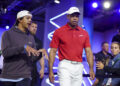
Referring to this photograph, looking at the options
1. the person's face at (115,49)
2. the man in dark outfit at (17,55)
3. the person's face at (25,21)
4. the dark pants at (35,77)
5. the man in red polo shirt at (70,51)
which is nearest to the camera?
the man in dark outfit at (17,55)

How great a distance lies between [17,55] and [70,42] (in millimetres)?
739

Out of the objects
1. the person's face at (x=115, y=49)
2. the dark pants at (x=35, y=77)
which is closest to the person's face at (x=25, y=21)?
the dark pants at (x=35, y=77)

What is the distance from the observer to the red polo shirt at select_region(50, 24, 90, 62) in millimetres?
2713

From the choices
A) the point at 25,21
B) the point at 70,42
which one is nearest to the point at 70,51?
the point at 70,42

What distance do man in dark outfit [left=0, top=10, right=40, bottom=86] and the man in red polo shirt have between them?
48 cm

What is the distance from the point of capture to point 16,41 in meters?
2.31

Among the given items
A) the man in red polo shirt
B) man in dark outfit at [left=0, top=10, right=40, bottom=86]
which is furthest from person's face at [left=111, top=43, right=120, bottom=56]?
man in dark outfit at [left=0, top=10, right=40, bottom=86]

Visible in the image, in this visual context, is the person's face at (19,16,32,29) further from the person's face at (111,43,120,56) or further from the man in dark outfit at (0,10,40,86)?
the person's face at (111,43,120,56)

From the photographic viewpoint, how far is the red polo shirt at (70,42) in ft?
8.90

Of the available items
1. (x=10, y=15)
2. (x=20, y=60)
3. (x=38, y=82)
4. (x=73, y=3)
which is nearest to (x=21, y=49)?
(x=20, y=60)

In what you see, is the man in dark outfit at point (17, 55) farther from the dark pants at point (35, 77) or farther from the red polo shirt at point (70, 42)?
the dark pants at point (35, 77)

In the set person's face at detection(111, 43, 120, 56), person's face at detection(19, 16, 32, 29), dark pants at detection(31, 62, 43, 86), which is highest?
person's face at detection(19, 16, 32, 29)

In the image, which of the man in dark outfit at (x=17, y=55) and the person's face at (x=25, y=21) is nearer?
the man in dark outfit at (x=17, y=55)

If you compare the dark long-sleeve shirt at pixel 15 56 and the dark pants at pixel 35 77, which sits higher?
the dark long-sleeve shirt at pixel 15 56
